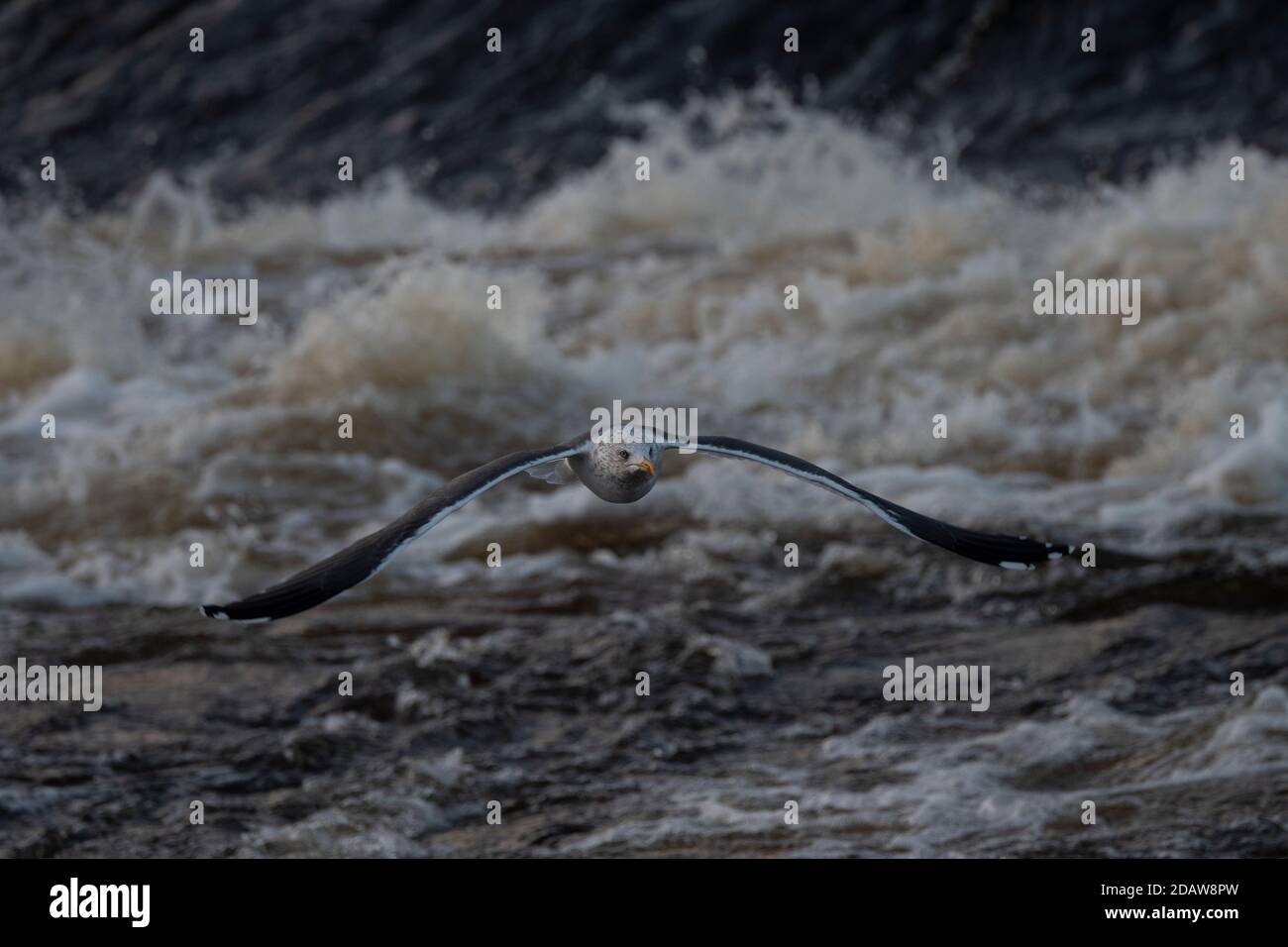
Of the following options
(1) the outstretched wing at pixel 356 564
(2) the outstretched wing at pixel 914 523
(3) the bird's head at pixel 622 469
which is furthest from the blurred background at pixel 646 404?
(1) the outstretched wing at pixel 356 564

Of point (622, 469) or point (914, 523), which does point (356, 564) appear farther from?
point (914, 523)

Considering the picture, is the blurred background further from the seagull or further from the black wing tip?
the black wing tip

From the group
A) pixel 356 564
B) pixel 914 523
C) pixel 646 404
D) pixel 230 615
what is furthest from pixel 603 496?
pixel 646 404

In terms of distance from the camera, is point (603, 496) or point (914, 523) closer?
point (914, 523)

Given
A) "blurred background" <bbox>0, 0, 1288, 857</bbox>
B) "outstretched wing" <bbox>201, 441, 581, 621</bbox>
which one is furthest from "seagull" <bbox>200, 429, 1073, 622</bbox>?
"blurred background" <bbox>0, 0, 1288, 857</bbox>

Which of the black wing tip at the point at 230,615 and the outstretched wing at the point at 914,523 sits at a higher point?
the outstretched wing at the point at 914,523

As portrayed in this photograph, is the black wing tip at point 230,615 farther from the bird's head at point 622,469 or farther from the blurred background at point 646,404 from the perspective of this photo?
the blurred background at point 646,404
